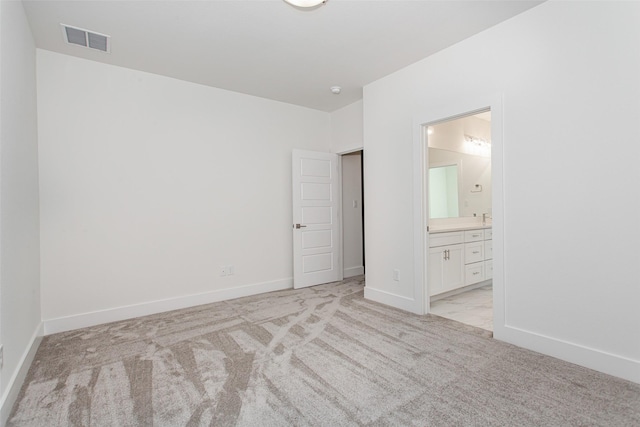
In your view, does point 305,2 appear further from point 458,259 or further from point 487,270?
point 487,270

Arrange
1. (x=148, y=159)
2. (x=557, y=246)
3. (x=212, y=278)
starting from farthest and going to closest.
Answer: (x=212, y=278) < (x=148, y=159) < (x=557, y=246)

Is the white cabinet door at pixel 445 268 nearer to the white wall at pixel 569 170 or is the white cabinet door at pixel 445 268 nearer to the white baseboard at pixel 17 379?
the white wall at pixel 569 170

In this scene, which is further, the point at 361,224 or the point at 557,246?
the point at 361,224

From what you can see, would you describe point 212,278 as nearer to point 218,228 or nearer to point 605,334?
point 218,228

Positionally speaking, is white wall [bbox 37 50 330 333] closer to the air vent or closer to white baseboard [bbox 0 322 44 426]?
the air vent

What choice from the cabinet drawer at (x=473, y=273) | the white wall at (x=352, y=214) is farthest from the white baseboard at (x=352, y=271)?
the cabinet drawer at (x=473, y=273)

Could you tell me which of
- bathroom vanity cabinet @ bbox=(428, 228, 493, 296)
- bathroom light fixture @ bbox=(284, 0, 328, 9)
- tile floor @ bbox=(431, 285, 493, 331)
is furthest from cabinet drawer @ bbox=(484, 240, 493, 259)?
bathroom light fixture @ bbox=(284, 0, 328, 9)

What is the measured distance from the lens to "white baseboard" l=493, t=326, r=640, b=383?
6.42 feet

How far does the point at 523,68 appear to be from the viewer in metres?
2.42

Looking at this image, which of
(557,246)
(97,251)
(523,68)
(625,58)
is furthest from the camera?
(97,251)

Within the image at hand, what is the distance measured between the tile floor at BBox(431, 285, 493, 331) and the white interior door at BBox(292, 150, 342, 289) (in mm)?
1644

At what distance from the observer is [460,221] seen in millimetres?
4754

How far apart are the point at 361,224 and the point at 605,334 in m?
3.59

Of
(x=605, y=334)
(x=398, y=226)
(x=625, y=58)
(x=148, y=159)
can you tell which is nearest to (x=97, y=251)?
(x=148, y=159)
